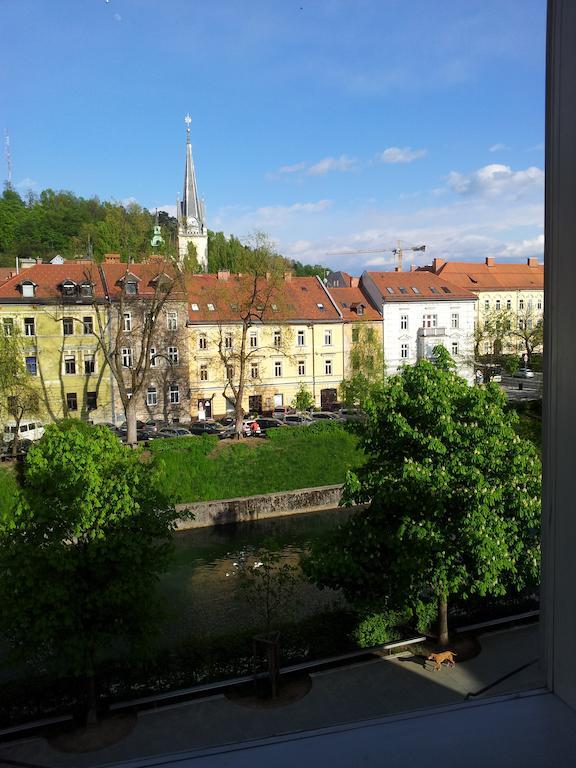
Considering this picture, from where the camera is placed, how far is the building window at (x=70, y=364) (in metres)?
16.7

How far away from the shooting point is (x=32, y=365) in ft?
53.6

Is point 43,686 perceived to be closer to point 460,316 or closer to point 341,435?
point 341,435

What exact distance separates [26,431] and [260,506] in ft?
21.0

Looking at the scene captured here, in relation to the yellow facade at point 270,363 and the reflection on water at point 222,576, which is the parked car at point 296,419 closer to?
the yellow facade at point 270,363

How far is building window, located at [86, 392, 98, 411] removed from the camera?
17.0 m

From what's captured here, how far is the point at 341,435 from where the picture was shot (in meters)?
14.6

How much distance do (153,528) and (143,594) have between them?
533 mm

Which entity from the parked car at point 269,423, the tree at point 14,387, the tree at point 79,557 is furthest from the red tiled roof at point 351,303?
the tree at point 79,557

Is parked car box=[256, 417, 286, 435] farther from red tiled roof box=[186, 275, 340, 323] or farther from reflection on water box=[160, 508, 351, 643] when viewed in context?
reflection on water box=[160, 508, 351, 643]

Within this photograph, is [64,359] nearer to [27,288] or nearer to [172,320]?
[27,288]

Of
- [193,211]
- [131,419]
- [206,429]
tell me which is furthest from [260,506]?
[193,211]

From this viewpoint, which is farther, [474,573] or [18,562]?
[474,573]

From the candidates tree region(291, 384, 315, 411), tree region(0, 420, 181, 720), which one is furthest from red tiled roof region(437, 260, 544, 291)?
tree region(0, 420, 181, 720)

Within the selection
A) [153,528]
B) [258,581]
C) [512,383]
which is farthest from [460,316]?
[153,528]
